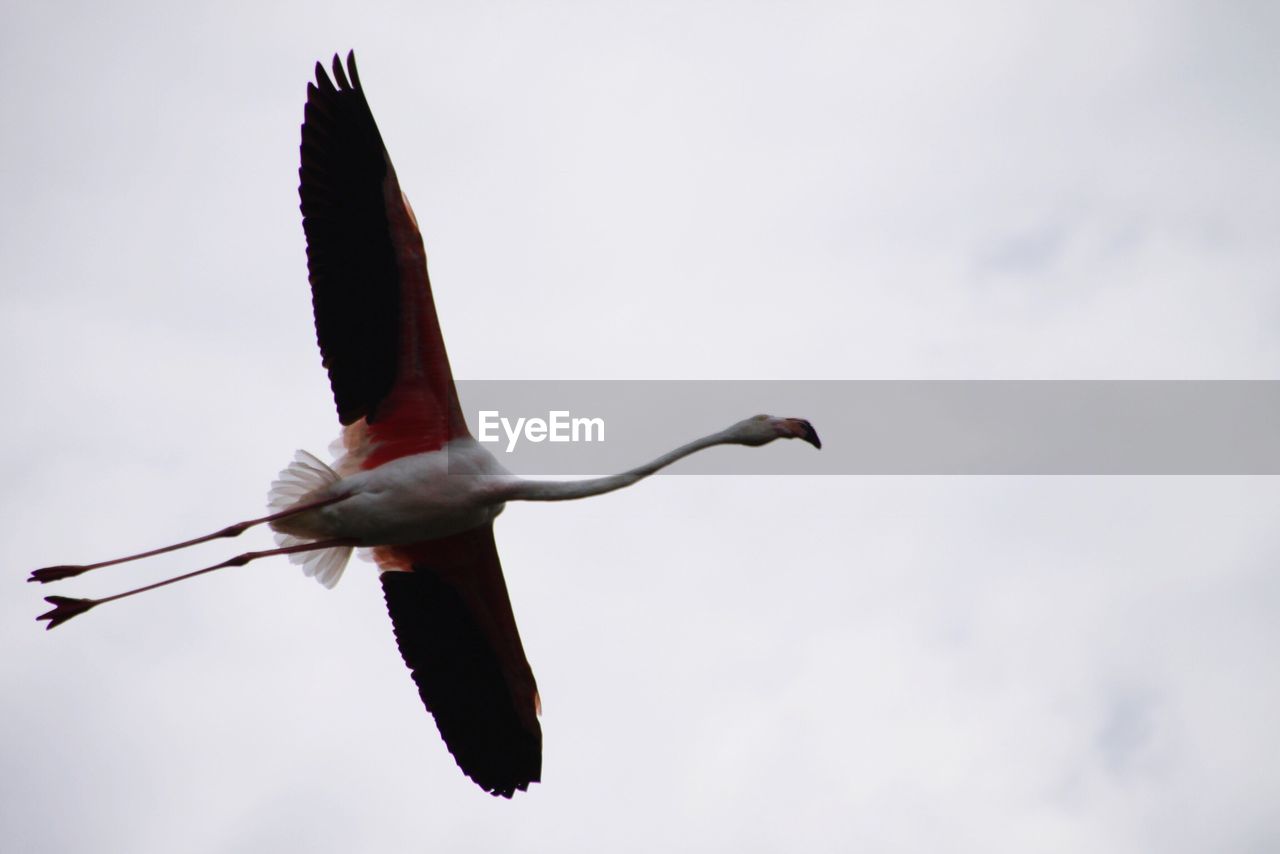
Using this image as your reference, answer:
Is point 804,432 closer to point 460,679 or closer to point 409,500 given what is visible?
point 409,500

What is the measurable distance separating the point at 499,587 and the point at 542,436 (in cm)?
154

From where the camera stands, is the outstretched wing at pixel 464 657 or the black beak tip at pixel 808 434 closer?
the black beak tip at pixel 808 434

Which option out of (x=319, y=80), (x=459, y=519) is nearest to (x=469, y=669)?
(x=459, y=519)

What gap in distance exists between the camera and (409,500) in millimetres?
14688

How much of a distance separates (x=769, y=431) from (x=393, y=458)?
3462 millimetres

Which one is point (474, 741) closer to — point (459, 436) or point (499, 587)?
point (499, 587)

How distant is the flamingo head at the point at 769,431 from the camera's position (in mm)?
14242

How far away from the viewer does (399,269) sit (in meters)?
14.4

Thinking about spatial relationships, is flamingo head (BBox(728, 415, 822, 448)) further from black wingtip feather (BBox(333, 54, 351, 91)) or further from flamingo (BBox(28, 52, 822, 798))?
black wingtip feather (BBox(333, 54, 351, 91))

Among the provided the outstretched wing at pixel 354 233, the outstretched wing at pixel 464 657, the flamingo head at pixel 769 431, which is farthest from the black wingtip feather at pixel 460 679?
the flamingo head at pixel 769 431

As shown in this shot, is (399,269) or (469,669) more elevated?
(399,269)

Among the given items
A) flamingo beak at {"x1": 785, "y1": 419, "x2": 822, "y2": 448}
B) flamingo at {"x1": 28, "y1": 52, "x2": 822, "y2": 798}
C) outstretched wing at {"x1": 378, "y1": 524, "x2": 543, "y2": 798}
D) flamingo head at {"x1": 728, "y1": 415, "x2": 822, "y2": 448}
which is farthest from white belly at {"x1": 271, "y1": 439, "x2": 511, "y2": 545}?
flamingo beak at {"x1": 785, "y1": 419, "x2": 822, "y2": 448}

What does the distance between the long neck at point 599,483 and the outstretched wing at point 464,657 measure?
5.65ft

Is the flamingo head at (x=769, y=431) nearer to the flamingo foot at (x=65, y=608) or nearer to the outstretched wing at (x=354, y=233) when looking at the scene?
the outstretched wing at (x=354, y=233)
